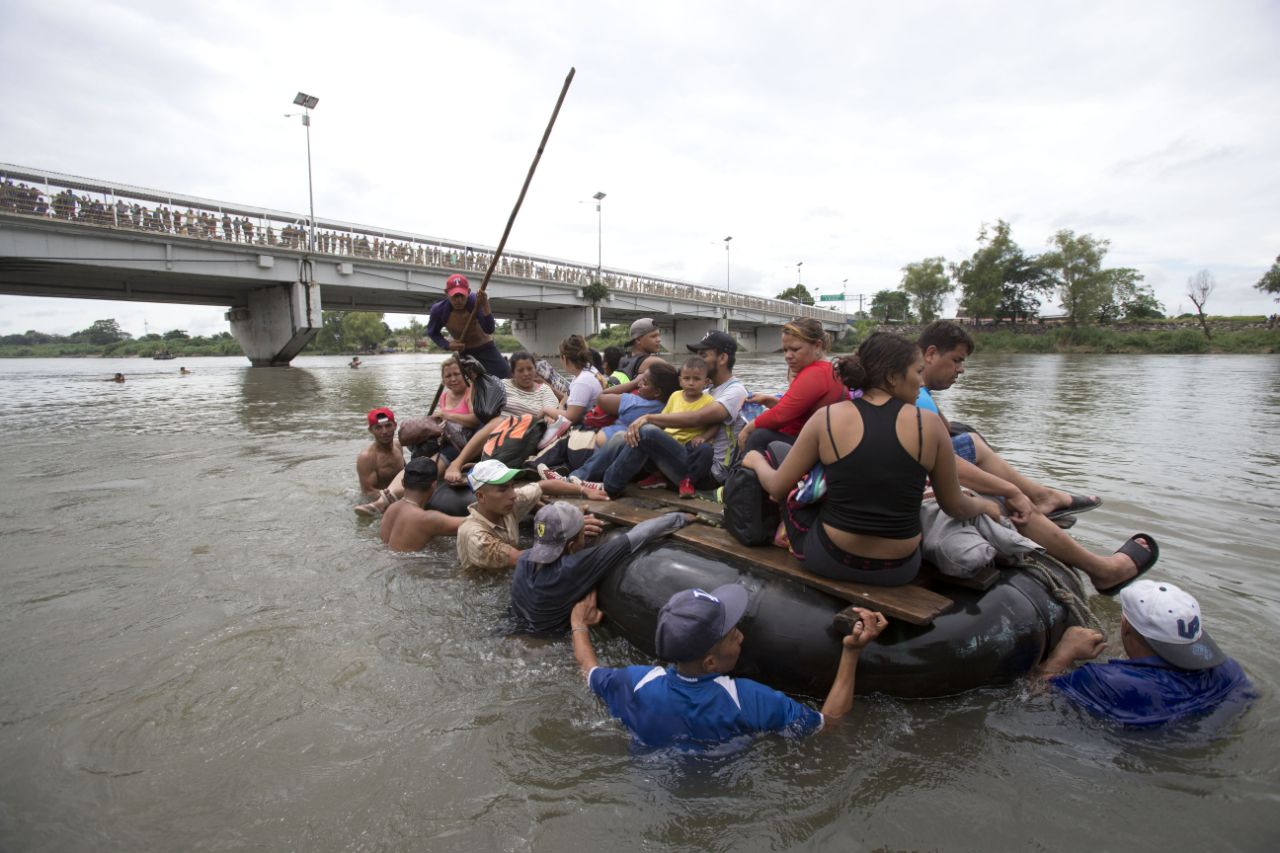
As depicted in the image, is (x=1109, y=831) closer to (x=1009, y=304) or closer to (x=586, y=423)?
(x=586, y=423)

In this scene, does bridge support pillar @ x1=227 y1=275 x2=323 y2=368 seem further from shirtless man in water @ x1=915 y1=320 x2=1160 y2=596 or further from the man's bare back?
shirtless man in water @ x1=915 y1=320 x2=1160 y2=596

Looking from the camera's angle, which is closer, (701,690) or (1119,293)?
(701,690)

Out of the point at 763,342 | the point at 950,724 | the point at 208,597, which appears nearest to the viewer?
the point at 950,724

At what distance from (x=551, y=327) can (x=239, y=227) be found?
2227 cm

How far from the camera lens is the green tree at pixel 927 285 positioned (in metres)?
68.9

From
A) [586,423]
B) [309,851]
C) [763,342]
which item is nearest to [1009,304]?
[763,342]

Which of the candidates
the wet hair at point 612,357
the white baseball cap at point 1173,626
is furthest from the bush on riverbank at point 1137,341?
the white baseball cap at point 1173,626

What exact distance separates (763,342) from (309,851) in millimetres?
69954

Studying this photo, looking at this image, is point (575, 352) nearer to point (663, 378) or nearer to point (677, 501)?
point (663, 378)

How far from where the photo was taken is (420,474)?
17.6 ft

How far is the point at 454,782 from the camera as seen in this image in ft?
8.52

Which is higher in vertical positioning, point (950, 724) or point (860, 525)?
point (860, 525)

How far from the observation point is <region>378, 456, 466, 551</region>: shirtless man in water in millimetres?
5164

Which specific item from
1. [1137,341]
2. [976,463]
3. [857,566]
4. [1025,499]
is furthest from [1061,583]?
[1137,341]
